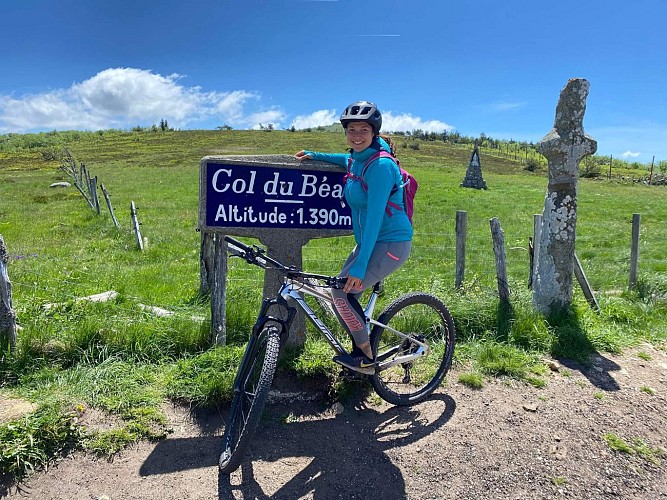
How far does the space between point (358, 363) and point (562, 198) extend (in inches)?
145

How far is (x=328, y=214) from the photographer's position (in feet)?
15.7

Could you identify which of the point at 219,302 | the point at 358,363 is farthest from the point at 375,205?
the point at 219,302

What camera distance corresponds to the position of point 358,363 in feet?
12.8

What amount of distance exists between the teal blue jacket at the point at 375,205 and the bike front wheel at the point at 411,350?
2.89ft

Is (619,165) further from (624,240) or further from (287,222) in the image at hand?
(287,222)

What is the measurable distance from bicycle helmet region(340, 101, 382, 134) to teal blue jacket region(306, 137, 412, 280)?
0.16m

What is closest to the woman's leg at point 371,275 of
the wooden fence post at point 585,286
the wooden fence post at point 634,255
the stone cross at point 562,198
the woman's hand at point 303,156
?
the woman's hand at point 303,156

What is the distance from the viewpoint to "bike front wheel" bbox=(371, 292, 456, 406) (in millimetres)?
4156

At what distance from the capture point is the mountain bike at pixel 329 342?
3.31 meters

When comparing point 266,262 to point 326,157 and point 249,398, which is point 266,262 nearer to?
point 249,398

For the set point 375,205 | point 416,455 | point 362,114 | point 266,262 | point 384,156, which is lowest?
point 416,455

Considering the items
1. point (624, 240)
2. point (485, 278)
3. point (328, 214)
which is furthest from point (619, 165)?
point (328, 214)

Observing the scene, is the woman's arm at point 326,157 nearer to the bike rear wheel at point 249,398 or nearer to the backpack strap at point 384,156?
the backpack strap at point 384,156

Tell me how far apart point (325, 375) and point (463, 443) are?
4.49 feet
